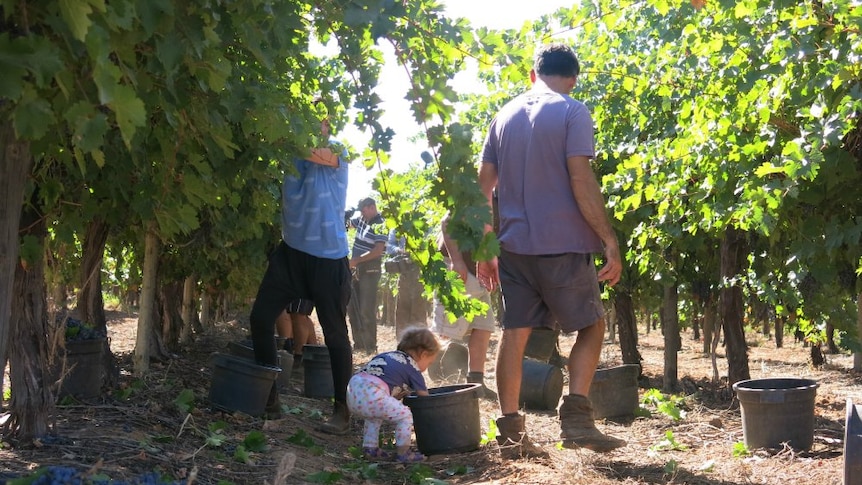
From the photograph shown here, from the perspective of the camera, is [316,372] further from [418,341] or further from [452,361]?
[418,341]

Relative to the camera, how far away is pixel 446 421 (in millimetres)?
4609

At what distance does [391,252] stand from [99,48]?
34.2 feet

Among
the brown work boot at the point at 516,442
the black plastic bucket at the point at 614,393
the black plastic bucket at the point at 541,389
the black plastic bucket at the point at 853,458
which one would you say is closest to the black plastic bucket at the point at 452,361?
the black plastic bucket at the point at 541,389

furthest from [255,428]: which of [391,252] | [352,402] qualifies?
[391,252]

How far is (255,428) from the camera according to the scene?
5.19 m

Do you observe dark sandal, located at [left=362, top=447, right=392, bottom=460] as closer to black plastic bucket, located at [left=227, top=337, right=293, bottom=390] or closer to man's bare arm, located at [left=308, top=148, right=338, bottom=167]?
man's bare arm, located at [left=308, top=148, right=338, bottom=167]

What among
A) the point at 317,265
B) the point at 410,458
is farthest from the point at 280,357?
the point at 410,458

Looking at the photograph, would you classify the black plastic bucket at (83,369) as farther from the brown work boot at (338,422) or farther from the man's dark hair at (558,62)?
the man's dark hair at (558,62)

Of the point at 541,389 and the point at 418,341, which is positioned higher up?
the point at 418,341

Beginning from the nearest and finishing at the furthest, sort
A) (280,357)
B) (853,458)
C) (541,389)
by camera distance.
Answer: (853,458) → (541,389) → (280,357)

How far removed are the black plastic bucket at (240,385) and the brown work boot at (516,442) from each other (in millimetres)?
1522

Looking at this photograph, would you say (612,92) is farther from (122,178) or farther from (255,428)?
(122,178)

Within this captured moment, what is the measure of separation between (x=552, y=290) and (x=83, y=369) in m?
2.44

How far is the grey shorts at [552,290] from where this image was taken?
4211mm
